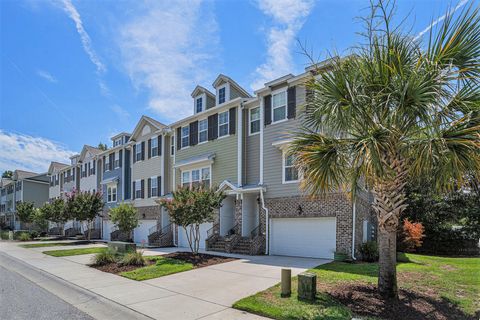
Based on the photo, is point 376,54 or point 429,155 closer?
point 429,155

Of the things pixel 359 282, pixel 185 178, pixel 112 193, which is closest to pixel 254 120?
pixel 185 178

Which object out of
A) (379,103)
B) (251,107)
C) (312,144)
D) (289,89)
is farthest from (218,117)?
(379,103)

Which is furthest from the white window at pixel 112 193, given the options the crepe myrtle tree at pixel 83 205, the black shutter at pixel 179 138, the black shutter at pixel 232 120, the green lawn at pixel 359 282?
the green lawn at pixel 359 282

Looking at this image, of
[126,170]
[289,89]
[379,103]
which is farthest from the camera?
[126,170]

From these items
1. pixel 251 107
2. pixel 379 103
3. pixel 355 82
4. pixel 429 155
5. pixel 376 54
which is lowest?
pixel 429 155

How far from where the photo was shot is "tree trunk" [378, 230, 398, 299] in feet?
25.8

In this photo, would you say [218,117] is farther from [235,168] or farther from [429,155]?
[429,155]

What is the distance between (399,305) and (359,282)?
2.19m

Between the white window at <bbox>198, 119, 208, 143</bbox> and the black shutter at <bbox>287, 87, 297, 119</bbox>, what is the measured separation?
733 cm

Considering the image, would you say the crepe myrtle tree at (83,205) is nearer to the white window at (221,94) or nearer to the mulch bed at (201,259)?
the white window at (221,94)

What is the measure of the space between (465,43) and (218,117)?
16023 mm

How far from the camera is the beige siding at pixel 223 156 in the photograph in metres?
20.1

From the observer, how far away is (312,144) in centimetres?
860

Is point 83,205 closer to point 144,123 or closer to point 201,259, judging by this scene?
point 144,123
